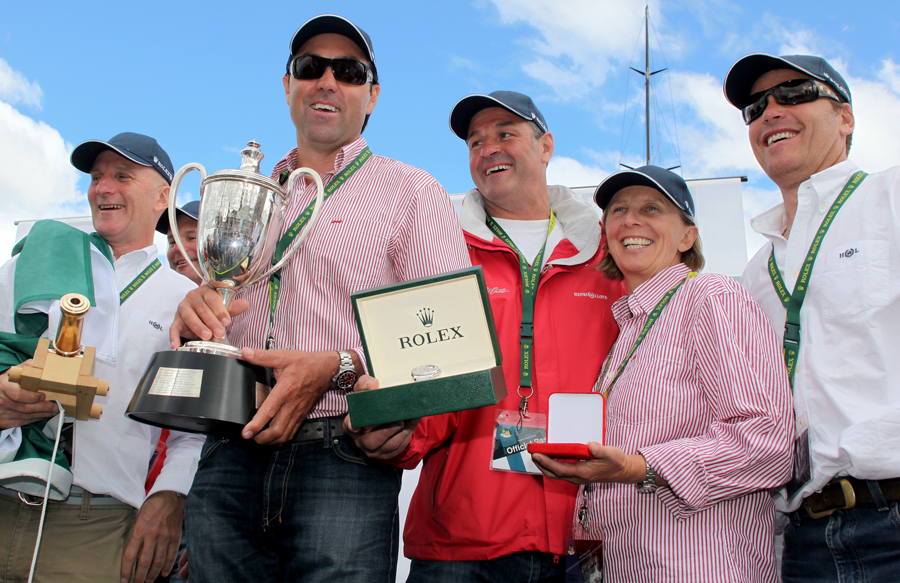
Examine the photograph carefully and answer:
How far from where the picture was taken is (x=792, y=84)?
7.74 ft

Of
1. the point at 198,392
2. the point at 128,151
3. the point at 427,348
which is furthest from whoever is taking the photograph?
the point at 128,151

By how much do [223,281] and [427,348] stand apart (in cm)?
64

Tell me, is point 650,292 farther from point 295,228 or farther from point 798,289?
point 295,228

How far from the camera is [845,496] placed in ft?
5.78

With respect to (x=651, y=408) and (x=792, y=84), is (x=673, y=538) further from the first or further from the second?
(x=792, y=84)

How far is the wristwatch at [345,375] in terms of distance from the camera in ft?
5.77

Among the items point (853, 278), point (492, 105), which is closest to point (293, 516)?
point (853, 278)

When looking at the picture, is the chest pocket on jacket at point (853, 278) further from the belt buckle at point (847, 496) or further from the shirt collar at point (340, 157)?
the shirt collar at point (340, 157)

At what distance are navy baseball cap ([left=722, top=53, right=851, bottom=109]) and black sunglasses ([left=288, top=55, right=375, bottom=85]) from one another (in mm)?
1431

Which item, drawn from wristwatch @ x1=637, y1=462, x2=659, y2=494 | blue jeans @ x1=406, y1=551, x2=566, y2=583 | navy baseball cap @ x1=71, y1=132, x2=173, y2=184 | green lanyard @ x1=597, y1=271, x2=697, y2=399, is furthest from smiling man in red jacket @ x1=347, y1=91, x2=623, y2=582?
navy baseball cap @ x1=71, y1=132, x2=173, y2=184

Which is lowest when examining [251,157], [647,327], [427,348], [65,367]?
[65,367]

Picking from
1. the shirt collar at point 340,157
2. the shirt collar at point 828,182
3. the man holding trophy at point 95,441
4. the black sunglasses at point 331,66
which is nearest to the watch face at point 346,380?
the shirt collar at point 340,157

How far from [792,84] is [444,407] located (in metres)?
1.84

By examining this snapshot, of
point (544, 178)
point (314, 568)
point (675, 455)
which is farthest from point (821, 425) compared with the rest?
point (544, 178)
